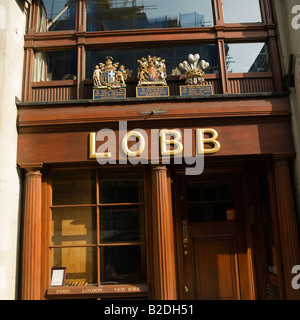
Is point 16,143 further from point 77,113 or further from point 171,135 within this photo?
point 171,135

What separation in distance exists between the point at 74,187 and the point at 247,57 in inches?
168

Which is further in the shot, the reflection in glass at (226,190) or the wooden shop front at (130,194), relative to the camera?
the reflection in glass at (226,190)

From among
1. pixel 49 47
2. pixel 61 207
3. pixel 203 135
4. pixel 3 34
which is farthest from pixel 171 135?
pixel 3 34

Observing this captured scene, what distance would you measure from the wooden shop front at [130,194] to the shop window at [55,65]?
2.71ft

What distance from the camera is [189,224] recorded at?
641 centimetres

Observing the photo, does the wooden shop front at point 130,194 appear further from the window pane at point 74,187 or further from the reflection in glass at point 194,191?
the reflection in glass at point 194,191

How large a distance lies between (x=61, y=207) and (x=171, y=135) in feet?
8.10

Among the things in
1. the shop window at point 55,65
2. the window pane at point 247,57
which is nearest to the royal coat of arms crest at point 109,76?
the shop window at point 55,65

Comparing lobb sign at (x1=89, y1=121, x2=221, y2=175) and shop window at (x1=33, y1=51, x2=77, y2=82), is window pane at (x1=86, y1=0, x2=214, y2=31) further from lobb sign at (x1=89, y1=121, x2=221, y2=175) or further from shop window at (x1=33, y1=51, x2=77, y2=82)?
lobb sign at (x1=89, y1=121, x2=221, y2=175)

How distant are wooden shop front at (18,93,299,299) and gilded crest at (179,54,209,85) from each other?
469 mm

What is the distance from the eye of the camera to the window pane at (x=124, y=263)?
18.8ft

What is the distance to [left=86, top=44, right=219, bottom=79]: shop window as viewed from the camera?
247 inches

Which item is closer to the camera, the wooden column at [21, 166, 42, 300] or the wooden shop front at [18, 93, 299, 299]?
the wooden column at [21, 166, 42, 300]

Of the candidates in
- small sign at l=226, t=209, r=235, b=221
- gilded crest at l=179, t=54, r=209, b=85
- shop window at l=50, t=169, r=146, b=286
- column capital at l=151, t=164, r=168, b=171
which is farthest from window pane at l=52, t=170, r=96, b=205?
small sign at l=226, t=209, r=235, b=221
